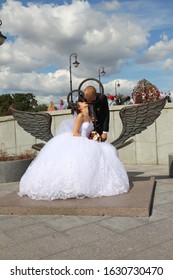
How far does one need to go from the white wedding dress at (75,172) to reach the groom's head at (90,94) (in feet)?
2.72

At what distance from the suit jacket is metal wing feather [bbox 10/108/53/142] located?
123 cm

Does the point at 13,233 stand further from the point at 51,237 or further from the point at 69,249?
the point at 69,249

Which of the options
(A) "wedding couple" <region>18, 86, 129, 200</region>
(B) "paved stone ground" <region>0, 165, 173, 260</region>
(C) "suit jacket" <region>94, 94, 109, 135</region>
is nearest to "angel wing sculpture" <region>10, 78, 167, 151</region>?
(C) "suit jacket" <region>94, 94, 109, 135</region>

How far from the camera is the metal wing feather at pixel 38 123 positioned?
24.8 ft

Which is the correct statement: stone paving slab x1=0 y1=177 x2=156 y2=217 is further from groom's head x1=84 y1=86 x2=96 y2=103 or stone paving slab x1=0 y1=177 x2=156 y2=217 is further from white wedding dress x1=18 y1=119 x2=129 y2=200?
groom's head x1=84 y1=86 x2=96 y2=103

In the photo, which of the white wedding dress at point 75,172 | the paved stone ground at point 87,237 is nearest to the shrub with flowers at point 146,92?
the white wedding dress at point 75,172

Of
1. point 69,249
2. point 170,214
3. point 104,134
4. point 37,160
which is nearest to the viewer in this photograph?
point 69,249

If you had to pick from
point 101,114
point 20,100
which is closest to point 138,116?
point 101,114

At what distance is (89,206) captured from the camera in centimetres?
507

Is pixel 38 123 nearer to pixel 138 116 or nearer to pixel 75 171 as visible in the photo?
pixel 138 116

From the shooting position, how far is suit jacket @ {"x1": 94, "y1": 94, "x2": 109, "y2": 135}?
671 cm

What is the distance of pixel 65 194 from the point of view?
555 cm

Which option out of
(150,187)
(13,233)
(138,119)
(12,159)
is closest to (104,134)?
(138,119)
